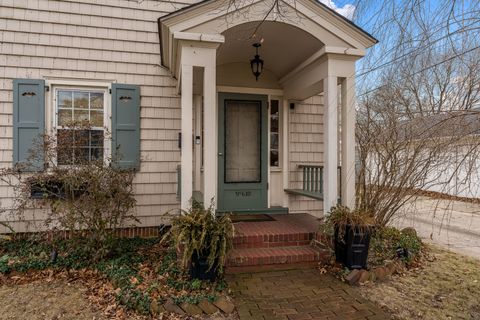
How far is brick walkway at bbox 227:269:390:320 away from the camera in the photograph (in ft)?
8.89

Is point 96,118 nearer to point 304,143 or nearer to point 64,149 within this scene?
point 64,149

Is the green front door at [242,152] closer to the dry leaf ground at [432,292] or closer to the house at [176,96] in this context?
the house at [176,96]

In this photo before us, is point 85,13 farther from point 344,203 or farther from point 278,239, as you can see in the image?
point 344,203

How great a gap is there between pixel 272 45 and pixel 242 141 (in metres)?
1.69

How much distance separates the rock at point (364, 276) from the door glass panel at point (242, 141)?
2.40 meters

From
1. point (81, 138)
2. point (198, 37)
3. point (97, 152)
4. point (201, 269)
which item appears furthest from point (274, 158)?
point (81, 138)

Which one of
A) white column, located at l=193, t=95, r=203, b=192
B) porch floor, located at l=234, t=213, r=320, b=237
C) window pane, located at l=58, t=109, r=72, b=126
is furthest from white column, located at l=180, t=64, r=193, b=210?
window pane, located at l=58, t=109, r=72, b=126

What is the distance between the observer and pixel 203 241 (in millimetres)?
3057

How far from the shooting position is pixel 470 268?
159 inches

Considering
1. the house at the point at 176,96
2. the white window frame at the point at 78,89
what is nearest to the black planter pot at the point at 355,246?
the house at the point at 176,96

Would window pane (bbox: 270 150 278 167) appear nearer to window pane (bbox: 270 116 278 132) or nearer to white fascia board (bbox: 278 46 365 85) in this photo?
window pane (bbox: 270 116 278 132)

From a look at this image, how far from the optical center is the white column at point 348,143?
3.91 metres

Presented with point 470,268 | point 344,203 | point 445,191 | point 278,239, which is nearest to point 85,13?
point 278,239

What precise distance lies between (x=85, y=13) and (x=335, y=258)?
519 cm
